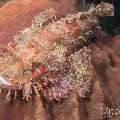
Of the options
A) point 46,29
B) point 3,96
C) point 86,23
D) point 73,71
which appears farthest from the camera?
point 86,23

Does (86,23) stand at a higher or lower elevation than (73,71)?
higher

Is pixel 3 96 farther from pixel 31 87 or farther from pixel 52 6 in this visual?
pixel 52 6

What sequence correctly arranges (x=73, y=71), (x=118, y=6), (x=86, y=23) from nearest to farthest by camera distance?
(x=73, y=71)
(x=86, y=23)
(x=118, y=6)

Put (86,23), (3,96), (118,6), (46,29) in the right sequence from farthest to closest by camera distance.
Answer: (118,6) → (86,23) → (46,29) → (3,96)

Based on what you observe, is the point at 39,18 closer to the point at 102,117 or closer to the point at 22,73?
the point at 22,73

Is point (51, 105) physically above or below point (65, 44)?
below

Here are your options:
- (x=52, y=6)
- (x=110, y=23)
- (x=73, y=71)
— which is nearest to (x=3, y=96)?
(x=73, y=71)

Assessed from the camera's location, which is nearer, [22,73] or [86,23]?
[22,73]

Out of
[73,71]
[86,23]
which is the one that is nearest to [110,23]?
[86,23]

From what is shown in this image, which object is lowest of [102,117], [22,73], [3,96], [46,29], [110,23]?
[102,117]
